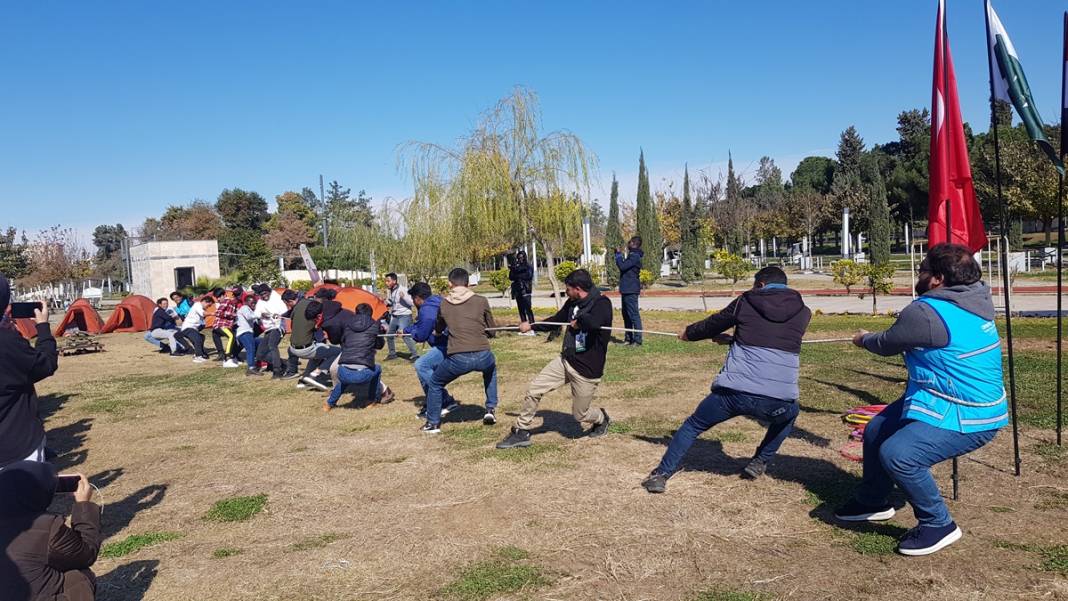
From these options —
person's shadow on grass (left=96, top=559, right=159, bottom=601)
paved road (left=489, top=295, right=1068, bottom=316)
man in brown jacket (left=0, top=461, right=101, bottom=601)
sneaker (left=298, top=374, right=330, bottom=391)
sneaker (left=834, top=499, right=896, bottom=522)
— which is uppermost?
man in brown jacket (left=0, top=461, right=101, bottom=601)

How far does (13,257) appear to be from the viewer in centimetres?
4253

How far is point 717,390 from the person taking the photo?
5547 mm

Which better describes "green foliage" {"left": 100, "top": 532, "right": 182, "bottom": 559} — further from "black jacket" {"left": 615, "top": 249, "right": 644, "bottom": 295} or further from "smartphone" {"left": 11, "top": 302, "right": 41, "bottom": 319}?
"black jacket" {"left": 615, "top": 249, "right": 644, "bottom": 295}

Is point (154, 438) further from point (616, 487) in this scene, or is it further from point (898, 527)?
point (898, 527)

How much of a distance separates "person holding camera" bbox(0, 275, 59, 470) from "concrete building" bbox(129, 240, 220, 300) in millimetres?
37793

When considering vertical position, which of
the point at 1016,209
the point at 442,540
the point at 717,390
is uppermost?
the point at 1016,209

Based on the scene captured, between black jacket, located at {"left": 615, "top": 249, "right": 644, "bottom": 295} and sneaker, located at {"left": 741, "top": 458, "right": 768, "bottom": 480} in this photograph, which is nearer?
sneaker, located at {"left": 741, "top": 458, "right": 768, "bottom": 480}

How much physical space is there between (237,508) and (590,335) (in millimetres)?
3432

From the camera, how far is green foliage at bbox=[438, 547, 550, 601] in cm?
429

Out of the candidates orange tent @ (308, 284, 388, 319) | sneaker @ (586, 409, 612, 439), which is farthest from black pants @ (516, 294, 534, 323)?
sneaker @ (586, 409, 612, 439)

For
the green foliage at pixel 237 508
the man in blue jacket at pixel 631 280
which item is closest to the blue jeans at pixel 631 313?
the man in blue jacket at pixel 631 280

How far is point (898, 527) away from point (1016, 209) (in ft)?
98.1

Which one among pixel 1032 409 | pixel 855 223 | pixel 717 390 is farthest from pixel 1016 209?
pixel 717 390

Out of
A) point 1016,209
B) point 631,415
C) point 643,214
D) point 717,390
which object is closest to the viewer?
point 717,390
